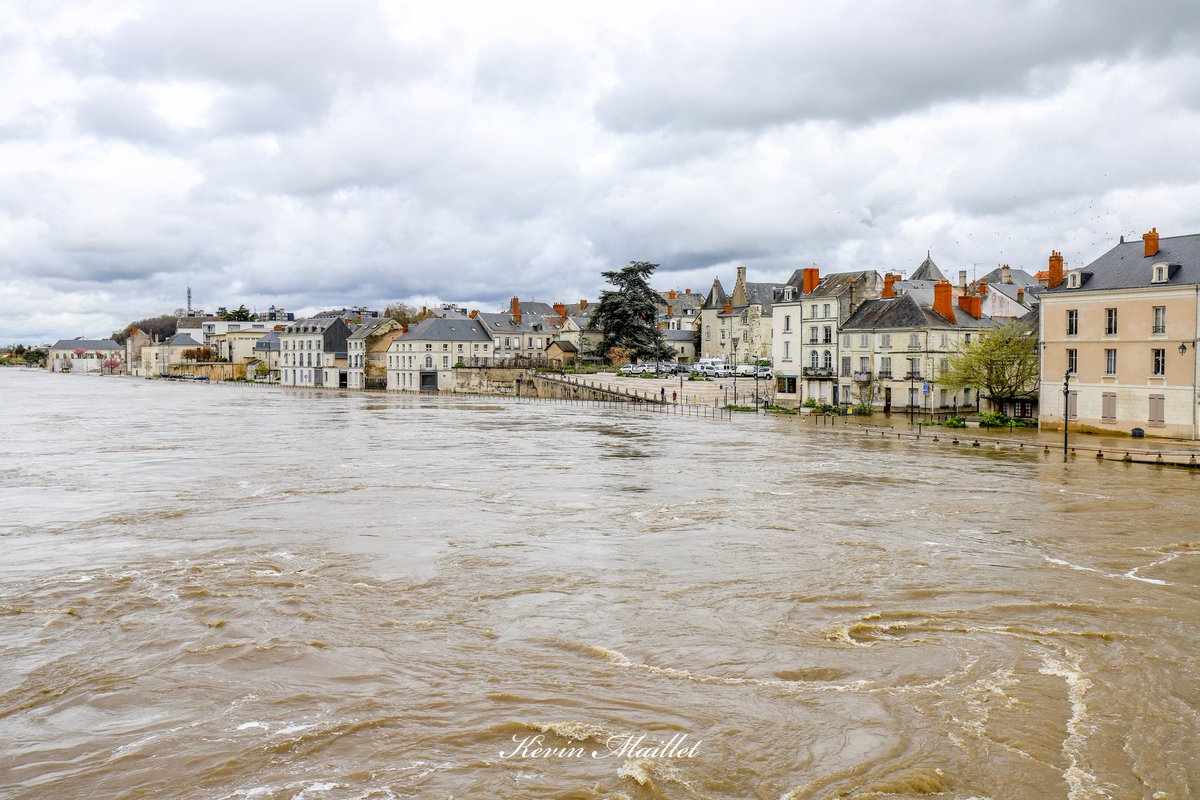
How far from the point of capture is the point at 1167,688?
1197 centimetres

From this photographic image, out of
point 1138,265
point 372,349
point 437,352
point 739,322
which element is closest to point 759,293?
point 739,322

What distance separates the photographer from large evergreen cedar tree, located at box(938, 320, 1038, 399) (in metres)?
47.5

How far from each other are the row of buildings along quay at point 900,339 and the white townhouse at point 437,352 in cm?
16

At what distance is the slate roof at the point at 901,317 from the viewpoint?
184ft

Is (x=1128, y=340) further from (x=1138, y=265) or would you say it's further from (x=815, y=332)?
(x=815, y=332)

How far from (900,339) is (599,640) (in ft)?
154

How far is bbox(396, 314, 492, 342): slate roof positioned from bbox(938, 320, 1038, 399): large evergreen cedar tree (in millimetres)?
62995

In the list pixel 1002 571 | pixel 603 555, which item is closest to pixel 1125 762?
pixel 1002 571

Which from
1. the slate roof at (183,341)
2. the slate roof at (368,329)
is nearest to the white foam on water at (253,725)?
the slate roof at (368,329)

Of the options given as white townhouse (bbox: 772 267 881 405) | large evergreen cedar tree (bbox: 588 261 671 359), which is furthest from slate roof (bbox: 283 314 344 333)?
white townhouse (bbox: 772 267 881 405)

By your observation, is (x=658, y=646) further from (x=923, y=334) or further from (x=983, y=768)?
(x=923, y=334)

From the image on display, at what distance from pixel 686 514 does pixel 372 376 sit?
301 feet

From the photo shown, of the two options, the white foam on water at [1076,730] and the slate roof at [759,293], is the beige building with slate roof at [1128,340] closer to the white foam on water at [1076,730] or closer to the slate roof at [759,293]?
the white foam on water at [1076,730]

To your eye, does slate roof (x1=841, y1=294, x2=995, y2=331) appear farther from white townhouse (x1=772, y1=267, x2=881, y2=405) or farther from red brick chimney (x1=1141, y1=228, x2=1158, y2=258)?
red brick chimney (x1=1141, y1=228, x2=1158, y2=258)
